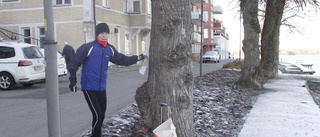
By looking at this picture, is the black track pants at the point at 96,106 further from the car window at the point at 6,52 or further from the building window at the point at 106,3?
the building window at the point at 106,3

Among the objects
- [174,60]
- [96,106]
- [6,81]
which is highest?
[174,60]

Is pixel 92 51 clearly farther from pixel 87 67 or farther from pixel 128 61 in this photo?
pixel 128 61

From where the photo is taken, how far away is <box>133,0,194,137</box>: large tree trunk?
185 inches

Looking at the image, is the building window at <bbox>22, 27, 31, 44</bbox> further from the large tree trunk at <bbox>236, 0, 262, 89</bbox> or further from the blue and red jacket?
the blue and red jacket

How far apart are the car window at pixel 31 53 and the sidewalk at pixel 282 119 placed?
7521 mm

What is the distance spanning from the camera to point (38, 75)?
1323 centimetres

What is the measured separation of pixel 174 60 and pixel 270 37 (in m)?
14.9

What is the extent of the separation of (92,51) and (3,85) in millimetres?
9430

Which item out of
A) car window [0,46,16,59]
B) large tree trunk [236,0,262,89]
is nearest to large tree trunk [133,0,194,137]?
large tree trunk [236,0,262,89]

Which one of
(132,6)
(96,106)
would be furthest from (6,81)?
(132,6)

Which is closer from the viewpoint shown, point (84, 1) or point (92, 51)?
point (92, 51)

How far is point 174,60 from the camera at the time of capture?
4.68m

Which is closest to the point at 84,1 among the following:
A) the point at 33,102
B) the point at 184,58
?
the point at 33,102

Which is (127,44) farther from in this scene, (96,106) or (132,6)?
(96,106)
